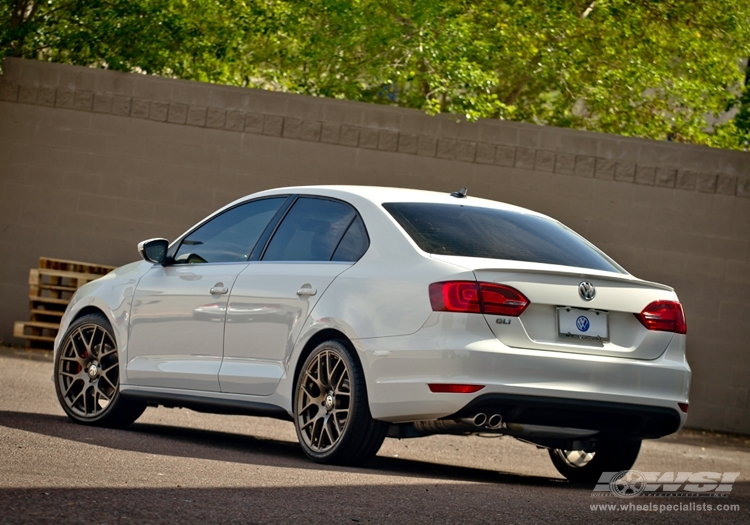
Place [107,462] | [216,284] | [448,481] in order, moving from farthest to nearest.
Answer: [216,284] < [448,481] < [107,462]

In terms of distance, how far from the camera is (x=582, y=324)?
22.1ft

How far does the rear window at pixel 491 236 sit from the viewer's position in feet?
23.2

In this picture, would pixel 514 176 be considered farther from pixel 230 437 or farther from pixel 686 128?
pixel 230 437

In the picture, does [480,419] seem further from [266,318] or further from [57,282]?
[57,282]

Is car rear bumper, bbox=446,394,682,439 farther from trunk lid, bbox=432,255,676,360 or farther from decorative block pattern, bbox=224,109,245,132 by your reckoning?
decorative block pattern, bbox=224,109,245,132

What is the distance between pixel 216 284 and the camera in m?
8.02

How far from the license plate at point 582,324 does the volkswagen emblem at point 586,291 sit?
0.25 ft

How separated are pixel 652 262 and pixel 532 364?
7849mm

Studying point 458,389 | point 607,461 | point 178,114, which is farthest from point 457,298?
point 178,114

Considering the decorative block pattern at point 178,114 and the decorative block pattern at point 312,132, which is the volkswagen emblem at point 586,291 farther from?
the decorative block pattern at point 178,114

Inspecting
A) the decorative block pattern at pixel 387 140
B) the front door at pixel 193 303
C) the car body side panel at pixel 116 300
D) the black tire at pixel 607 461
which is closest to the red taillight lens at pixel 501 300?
the black tire at pixel 607 461

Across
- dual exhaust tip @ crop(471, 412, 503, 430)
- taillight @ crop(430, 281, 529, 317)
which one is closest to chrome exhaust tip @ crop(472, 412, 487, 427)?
dual exhaust tip @ crop(471, 412, 503, 430)

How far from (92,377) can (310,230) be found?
6.86 ft

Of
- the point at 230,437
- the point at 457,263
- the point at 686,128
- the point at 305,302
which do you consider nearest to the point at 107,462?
the point at 305,302
